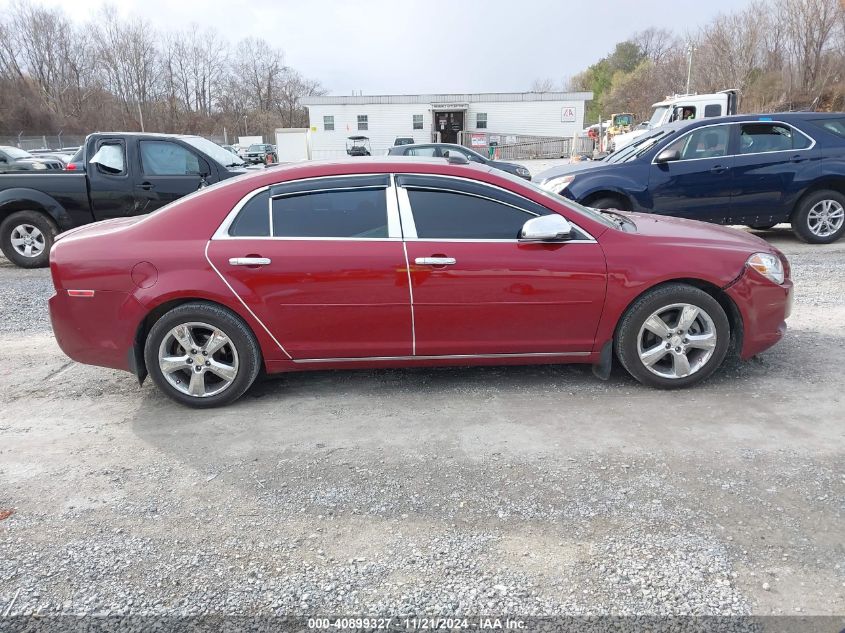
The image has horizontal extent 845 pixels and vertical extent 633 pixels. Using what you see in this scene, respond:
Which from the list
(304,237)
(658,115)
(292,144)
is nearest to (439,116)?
(292,144)

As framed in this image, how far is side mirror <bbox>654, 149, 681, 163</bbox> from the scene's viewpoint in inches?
338

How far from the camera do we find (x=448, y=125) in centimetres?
4794

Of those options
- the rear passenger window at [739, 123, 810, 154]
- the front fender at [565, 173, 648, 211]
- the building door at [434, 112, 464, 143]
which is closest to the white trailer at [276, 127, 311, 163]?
the building door at [434, 112, 464, 143]

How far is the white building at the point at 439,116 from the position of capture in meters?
46.9

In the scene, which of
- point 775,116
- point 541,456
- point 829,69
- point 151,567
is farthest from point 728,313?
point 829,69

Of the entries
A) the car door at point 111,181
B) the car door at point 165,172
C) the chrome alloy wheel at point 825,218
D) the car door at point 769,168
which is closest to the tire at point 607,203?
the car door at point 769,168

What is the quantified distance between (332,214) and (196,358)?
4.23ft

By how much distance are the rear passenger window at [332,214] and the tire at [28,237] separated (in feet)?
21.2

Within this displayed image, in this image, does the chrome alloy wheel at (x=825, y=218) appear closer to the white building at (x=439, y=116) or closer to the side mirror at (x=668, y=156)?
the side mirror at (x=668, y=156)

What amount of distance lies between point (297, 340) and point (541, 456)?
5.64 feet

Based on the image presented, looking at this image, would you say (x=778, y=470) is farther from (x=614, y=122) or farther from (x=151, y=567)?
(x=614, y=122)

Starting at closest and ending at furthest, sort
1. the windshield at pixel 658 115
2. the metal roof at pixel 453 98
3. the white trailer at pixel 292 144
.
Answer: the windshield at pixel 658 115, the white trailer at pixel 292 144, the metal roof at pixel 453 98

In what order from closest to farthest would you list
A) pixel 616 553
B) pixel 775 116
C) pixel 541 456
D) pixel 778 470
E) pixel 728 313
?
pixel 616 553, pixel 778 470, pixel 541 456, pixel 728 313, pixel 775 116

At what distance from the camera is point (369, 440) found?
3.60 meters
